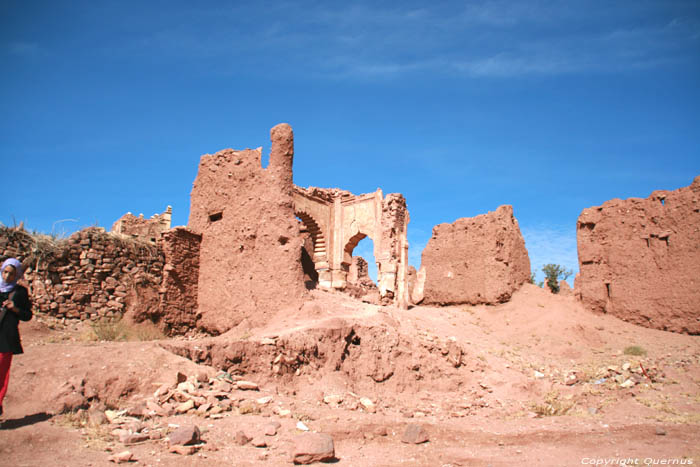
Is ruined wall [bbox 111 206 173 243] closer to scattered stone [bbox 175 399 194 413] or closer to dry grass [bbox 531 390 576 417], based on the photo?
scattered stone [bbox 175 399 194 413]

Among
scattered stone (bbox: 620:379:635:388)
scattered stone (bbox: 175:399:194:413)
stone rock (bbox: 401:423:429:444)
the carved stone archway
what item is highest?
the carved stone archway

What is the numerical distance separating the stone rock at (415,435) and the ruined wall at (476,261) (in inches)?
317

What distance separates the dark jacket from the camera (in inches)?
201

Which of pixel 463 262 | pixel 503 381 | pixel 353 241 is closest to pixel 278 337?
pixel 503 381

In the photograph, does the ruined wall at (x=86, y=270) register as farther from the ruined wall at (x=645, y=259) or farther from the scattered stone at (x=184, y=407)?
the ruined wall at (x=645, y=259)

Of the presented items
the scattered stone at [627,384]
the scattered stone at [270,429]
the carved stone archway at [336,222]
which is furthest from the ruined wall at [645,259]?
the scattered stone at [270,429]

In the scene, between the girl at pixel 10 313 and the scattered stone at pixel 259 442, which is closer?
the girl at pixel 10 313

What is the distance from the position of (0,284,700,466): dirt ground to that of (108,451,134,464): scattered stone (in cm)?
7

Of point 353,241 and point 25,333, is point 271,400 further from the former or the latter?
point 353,241

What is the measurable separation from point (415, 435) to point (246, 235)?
5469mm

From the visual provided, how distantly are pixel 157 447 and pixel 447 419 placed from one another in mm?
3999

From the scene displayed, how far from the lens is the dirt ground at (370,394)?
5359 millimetres

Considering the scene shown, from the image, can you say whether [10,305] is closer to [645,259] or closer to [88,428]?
[88,428]

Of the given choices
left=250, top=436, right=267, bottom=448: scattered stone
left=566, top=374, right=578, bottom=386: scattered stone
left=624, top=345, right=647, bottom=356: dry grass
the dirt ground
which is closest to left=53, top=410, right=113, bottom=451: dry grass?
the dirt ground
